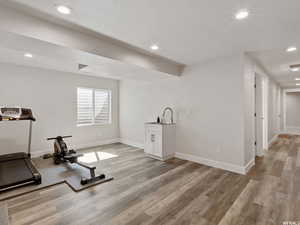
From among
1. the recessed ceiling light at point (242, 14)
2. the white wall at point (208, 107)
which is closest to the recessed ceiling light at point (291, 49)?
the white wall at point (208, 107)

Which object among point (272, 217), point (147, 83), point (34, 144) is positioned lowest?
point (272, 217)

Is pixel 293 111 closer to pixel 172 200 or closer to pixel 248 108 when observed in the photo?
pixel 248 108

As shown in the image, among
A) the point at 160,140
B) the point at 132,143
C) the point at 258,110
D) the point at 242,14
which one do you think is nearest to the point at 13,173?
the point at 160,140

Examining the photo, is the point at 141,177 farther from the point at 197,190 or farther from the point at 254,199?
the point at 254,199

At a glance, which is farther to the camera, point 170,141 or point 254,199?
point 170,141

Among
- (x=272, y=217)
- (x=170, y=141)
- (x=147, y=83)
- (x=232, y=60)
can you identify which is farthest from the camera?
(x=147, y=83)

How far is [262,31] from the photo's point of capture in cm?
236

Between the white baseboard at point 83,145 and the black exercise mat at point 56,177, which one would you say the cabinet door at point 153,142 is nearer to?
the black exercise mat at point 56,177

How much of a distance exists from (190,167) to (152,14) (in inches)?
123

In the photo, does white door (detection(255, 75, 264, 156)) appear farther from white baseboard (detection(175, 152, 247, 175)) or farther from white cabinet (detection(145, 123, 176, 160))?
white cabinet (detection(145, 123, 176, 160))

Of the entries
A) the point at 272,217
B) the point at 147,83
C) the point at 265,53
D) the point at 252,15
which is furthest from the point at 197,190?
the point at 147,83

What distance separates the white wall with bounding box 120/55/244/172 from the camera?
10.8 ft

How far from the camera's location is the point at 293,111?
9.08 m

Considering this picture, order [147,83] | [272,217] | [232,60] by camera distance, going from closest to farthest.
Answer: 1. [272,217]
2. [232,60]
3. [147,83]
